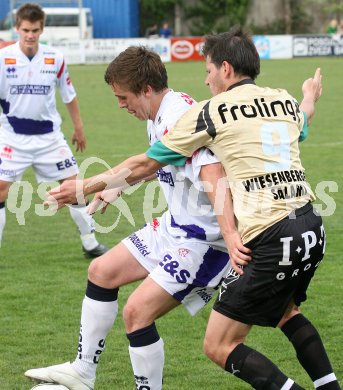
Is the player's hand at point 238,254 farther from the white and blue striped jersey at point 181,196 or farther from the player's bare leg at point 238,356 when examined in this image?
the white and blue striped jersey at point 181,196

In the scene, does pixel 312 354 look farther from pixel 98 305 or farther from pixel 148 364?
pixel 98 305

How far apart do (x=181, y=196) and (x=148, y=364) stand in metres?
0.83

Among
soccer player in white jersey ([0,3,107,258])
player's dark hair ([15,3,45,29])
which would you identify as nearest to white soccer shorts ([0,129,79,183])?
soccer player in white jersey ([0,3,107,258])

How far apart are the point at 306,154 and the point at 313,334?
9374 mm

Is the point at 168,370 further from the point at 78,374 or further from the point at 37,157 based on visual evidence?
the point at 37,157

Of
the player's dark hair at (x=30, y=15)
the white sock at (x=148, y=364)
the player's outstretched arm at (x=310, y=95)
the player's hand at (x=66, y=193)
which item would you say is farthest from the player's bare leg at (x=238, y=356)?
the player's dark hair at (x=30, y=15)

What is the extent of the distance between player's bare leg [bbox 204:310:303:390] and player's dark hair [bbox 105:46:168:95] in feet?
3.84

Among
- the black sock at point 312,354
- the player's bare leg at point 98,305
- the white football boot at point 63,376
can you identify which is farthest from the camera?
the white football boot at point 63,376

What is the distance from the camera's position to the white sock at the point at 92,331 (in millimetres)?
4938

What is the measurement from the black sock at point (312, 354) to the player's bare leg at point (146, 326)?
60 centimetres

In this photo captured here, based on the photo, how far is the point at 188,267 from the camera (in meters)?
4.61

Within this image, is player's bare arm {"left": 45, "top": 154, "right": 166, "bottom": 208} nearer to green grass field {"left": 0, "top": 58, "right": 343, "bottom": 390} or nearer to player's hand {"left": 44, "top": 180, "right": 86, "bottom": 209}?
player's hand {"left": 44, "top": 180, "right": 86, "bottom": 209}

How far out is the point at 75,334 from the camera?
242 inches

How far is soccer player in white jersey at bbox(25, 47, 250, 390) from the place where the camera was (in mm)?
4578
